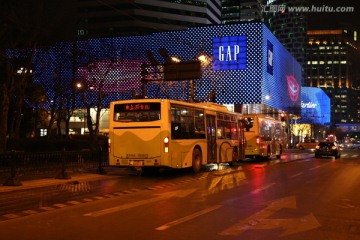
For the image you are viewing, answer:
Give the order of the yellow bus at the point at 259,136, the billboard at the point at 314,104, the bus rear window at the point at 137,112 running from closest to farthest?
1. the bus rear window at the point at 137,112
2. the yellow bus at the point at 259,136
3. the billboard at the point at 314,104

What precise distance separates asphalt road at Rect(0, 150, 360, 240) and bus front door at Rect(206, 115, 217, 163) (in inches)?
227

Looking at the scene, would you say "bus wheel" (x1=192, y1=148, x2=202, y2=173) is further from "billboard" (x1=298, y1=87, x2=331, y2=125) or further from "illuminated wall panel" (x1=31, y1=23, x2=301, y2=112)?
"billboard" (x1=298, y1=87, x2=331, y2=125)

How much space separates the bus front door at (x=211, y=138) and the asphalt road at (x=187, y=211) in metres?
5.78

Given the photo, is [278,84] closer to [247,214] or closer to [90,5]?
[90,5]

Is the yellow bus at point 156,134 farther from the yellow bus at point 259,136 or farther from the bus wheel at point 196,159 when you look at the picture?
the yellow bus at point 259,136

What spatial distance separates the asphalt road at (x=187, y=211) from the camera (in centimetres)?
876

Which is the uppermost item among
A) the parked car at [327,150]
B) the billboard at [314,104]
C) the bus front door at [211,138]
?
the billboard at [314,104]

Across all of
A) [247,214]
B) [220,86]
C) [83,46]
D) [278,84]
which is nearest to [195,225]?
[247,214]

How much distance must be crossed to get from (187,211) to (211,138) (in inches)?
521

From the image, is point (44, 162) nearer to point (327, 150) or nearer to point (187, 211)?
point (187, 211)

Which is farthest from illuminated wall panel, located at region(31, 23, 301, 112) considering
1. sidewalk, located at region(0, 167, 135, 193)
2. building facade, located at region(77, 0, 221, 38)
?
building facade, located at region(77, 0, 221, 38)

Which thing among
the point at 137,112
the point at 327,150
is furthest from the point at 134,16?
the point at 137,112

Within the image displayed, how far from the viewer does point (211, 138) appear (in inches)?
954

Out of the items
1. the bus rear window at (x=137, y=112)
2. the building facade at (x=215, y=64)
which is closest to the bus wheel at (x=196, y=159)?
the bus rear window at (x=137, y=112)
